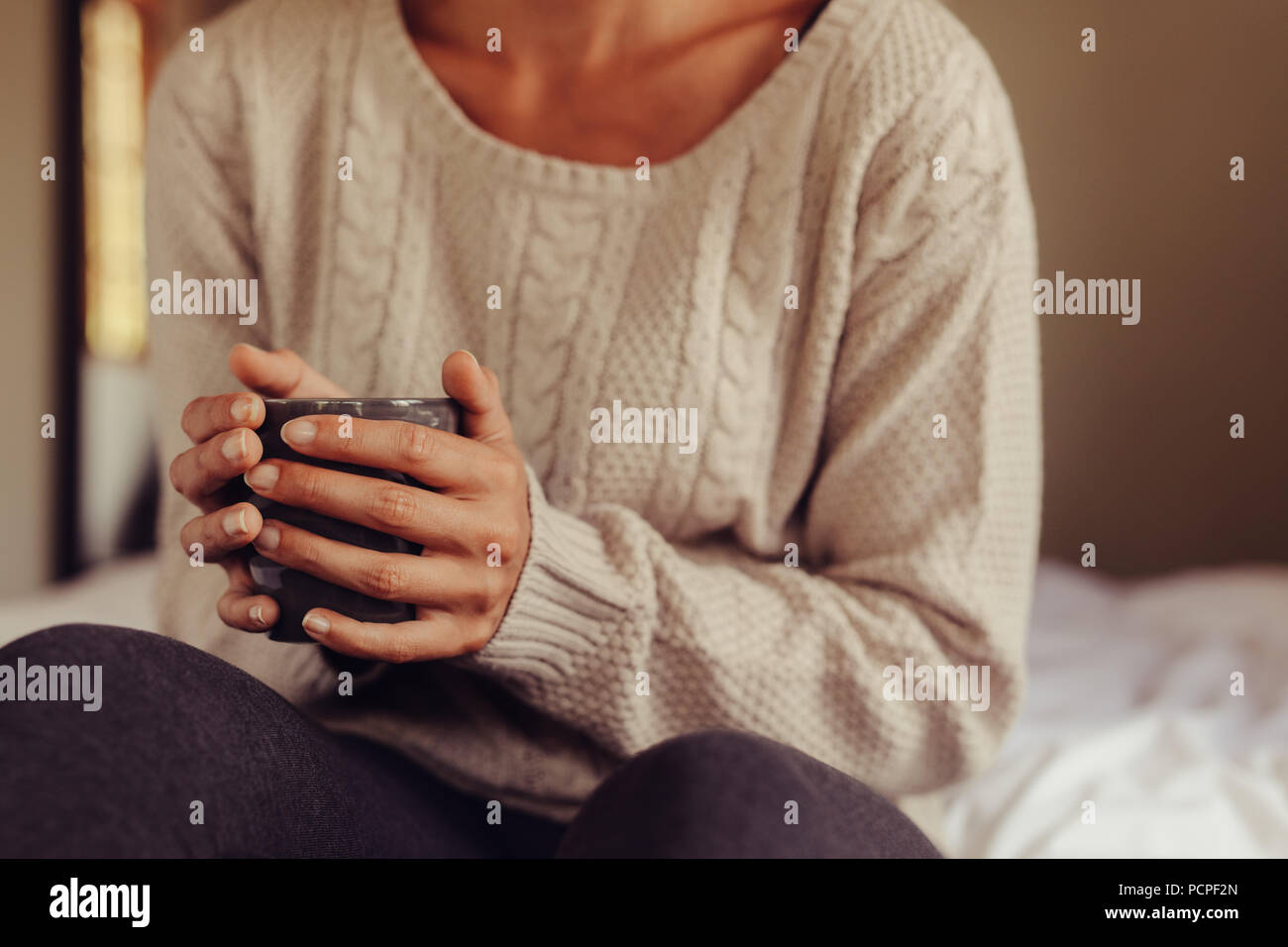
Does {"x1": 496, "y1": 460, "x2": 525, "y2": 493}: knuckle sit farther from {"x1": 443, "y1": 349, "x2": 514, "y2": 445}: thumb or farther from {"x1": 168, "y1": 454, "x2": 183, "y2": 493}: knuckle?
{"x1": 168, "y1": 454, "x2": 183, "y2": 493}: knuckle

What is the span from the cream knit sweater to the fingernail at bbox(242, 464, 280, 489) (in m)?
0.15

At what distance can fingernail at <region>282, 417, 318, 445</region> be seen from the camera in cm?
42

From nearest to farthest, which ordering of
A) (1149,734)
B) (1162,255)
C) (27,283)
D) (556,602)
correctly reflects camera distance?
(556,602)
(1149,734)
(1162,255)
(27,283)

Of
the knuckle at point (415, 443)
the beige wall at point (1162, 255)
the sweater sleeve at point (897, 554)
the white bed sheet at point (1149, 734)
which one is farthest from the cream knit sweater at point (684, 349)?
the beige wall at point (1162, 255)

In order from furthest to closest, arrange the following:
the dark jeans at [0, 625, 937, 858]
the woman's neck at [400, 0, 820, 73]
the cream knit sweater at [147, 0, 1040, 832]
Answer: the woman's neck at [400, 0, 820, 73]
the cream knit sweater at [147, 0, 1040, 832]
the dark jeans at [0, 625, 937, 858]

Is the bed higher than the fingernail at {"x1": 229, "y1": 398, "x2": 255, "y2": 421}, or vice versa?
the fingernail at {"x1": 229, "y1": 398, "x2": 255, "y2": 421}

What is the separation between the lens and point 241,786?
1.40 feet

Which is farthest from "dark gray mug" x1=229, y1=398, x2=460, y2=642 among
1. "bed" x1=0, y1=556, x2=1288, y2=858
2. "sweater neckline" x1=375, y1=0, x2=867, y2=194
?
"bed" x1=0, y1=556, x2=1288, y2=858

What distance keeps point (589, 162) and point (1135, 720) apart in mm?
801

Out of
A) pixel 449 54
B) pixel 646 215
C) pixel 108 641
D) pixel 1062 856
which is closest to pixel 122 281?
pixel 449 54

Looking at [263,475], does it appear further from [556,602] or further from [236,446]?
[556,602]

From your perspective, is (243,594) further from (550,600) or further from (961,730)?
(961,730)

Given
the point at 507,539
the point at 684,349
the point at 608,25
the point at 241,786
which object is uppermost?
the point at 608,25

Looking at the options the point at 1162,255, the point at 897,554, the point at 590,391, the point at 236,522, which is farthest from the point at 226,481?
the point at 1162,255
